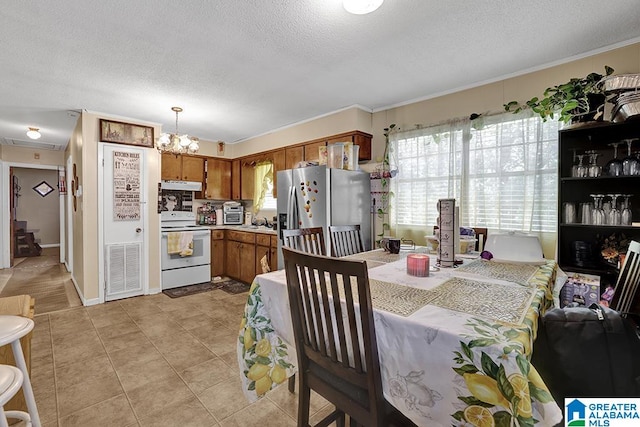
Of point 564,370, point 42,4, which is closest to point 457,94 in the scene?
point 564,370

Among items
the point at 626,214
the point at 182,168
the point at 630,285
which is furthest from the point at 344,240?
the point at 182,168

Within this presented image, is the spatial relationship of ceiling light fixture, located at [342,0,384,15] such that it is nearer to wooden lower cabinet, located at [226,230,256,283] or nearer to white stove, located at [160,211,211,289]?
wooden lower cabinet, located at [226,230,256,283]

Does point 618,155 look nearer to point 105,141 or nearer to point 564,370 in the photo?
point 564,370

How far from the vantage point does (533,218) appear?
2.54m

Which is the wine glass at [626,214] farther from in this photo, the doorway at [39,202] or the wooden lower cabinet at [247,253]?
the doorway at [39,202]

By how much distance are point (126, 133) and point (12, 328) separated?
3288 millimetres

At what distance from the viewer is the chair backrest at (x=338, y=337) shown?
94cm

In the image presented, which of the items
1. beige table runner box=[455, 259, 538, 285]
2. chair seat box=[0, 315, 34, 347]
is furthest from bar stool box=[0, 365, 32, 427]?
beige table runner box=[455, 259, 538, 285]

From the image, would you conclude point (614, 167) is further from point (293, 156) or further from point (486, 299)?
point (293, 156)

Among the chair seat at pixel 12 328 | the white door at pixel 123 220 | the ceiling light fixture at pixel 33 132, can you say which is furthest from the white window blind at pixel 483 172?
the ceiling light fixture at pixel 33 132

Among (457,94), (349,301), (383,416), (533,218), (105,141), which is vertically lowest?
(383,416)

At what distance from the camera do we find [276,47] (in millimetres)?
2213

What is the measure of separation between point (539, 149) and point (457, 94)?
935mm

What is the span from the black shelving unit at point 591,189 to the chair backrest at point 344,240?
156 cm
